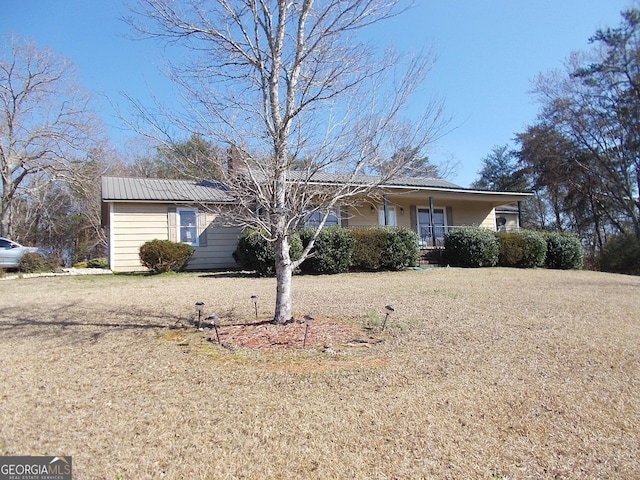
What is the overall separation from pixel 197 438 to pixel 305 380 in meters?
1.24

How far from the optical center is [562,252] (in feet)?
52.7

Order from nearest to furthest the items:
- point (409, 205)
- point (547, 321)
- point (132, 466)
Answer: point (132, 466) < point (547, 321) < point (409, 205)

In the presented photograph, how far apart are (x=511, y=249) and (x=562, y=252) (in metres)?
2.60

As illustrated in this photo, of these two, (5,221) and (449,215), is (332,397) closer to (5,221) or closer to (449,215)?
(449,215)

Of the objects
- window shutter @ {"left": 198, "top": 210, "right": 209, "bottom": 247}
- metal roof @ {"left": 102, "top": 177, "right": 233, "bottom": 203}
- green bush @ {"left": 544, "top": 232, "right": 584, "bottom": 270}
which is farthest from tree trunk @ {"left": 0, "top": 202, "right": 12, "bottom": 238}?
green bush @ {"left": 544, "top": 232, "right": 584, "bottom": 270}

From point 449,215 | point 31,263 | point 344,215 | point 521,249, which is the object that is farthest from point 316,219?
point 449,215

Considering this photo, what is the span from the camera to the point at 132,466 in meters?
2.38

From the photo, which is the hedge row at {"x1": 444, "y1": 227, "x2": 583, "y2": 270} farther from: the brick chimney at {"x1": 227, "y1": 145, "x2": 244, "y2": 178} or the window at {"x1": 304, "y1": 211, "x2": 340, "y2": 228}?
the brick chimney at {"x1": 227, "y1": 145, "x2": 244, "y2": 178}

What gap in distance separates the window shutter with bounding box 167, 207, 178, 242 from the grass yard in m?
7.50

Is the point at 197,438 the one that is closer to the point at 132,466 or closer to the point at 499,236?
the point at 132,466

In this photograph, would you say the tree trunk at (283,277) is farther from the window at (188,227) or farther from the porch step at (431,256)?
the porch step at (431,256)

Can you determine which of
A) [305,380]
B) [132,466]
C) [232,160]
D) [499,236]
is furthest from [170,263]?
[499,236]

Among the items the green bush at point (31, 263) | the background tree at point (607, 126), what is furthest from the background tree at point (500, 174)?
the green bush at point (31, 263)

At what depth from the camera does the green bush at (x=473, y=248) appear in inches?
575
